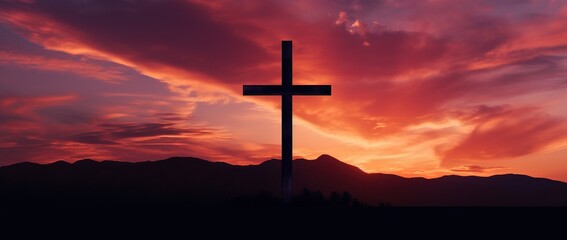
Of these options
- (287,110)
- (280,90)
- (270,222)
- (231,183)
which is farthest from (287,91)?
(231,183)

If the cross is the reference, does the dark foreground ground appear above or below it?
below

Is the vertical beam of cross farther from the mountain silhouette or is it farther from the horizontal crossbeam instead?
the mountain silhouette

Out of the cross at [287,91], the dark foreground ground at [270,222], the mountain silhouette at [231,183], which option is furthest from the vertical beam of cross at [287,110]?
the mountain silhouette at [231,183]

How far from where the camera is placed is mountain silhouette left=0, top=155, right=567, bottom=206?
60.6 meters

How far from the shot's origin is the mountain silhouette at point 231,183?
199ft

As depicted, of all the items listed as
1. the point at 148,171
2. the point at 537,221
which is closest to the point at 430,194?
the point at 148,171

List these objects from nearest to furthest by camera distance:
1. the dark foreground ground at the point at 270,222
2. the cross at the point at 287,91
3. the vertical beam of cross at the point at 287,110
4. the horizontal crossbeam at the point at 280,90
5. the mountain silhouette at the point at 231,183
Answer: the dark foreground ground at the point at 270,222 → the vertical beam of cross at the point at 287,110 → the cross at the point at 287,91 → the horizontal crossbeam at the point at 280,90 → the mountain silhouette at the point at 231,183

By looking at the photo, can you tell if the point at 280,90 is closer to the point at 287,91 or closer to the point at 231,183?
the point at 287,91

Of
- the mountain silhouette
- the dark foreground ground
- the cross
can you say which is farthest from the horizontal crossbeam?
the mountain silhouette

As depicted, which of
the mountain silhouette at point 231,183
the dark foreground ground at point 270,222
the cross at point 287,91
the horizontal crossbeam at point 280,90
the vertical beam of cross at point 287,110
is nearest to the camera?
the dark foreground ground at point 270,222

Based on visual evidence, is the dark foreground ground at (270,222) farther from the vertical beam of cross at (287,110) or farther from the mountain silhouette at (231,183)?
the mountain silhouette at (231,183)

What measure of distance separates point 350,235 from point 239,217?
4.50 feet

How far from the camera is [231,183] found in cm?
6456

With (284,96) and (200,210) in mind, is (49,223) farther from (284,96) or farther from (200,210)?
(284,96)
